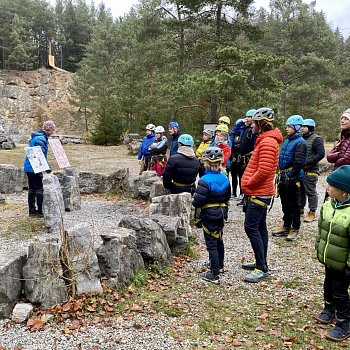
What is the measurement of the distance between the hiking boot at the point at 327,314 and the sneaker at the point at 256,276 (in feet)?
3.33

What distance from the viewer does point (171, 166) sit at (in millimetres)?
5965

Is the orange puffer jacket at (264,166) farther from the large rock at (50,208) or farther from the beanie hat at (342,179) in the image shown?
the large rock at (50,208)

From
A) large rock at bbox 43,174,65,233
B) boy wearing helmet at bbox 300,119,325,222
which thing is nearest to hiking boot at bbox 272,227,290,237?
boy wearing helmet at bbox 300,119,325,222

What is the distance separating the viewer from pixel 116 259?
4.29 m

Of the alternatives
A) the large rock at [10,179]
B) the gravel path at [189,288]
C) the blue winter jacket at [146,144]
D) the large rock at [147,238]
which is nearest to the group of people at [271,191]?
the gravel path at [189,288]

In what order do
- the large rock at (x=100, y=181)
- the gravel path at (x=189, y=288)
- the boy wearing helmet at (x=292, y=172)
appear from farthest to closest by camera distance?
the large rock at (x=100, y=181)
the boy wearing helmet at (x=292, y=172)
the gravel path at (x=189, y=288)

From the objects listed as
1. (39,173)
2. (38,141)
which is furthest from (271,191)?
(39,173)

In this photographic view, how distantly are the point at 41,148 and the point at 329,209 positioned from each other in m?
5.35

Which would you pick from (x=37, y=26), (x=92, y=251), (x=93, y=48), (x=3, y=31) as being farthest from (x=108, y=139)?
(x=37, y=26)

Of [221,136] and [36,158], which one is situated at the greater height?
[221,136]

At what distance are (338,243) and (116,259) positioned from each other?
243 cm

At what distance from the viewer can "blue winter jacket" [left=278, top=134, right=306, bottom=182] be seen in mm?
5801

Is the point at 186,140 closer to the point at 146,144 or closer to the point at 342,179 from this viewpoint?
the point at 342,179

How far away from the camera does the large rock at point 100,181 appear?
33.6 feet
